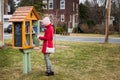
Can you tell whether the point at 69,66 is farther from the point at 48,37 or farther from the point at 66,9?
the point at 66,9

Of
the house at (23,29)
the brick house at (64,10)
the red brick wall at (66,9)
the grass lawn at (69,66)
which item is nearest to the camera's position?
the house at (23,29)

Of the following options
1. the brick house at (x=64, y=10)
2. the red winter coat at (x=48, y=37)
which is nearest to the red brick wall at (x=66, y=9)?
the brick house at (x=64, y=10)

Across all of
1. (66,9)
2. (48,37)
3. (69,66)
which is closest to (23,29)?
(48,37)

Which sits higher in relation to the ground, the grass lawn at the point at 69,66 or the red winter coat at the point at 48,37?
the red winter coat at the point at 48,37

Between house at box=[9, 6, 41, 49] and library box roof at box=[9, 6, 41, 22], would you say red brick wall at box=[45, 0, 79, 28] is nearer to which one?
library box roof at box=[9, 6, 41, 22]

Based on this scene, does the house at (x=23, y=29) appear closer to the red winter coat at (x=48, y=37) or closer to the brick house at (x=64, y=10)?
the red winter coat at (x=48, y=37)

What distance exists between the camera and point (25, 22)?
10.8 meters

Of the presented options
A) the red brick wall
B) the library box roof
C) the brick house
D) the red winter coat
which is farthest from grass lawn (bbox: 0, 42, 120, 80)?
the red brick wall

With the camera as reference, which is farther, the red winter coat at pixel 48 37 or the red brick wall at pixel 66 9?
the red brick wall at pixel 66 9

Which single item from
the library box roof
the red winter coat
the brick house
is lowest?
the red winter coat

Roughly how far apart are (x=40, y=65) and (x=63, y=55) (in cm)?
316

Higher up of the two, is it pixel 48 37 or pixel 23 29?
pixel 23 29

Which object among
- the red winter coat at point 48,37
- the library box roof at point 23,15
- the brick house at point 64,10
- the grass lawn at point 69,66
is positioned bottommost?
the grass lawn at point 69,66

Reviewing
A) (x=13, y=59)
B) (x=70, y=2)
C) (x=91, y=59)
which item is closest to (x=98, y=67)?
(x=91, y=59)
